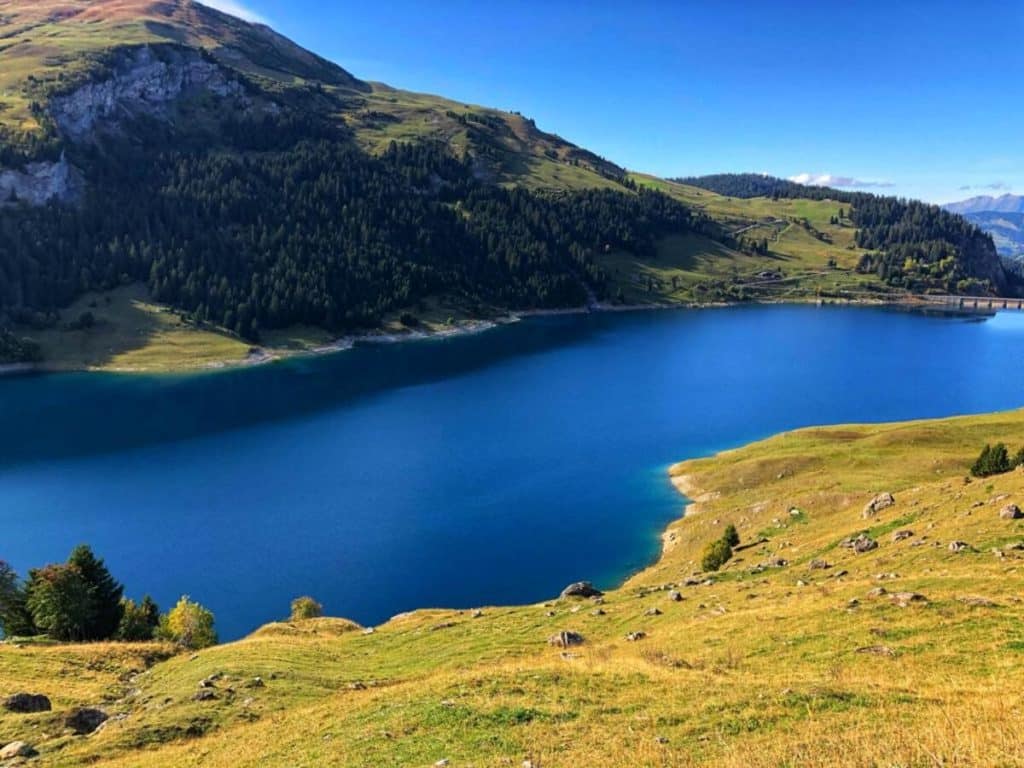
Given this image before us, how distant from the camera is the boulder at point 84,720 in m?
21.8

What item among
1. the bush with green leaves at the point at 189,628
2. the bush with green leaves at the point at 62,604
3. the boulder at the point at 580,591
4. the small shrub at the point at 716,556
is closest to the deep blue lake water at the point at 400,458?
the bush with green leaves at the point at 189,628

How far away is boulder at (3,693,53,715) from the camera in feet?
77.0

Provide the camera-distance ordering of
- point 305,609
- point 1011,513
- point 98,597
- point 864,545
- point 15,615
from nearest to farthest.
→ 1. point 1011,513
2. point 864,545
3. point 98,597
4. point 15,615
5. point 305,609

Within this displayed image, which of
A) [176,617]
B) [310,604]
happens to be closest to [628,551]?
[310,604]

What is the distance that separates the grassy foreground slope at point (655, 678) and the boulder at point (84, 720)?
0.62 metres

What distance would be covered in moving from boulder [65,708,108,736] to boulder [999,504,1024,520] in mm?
40543

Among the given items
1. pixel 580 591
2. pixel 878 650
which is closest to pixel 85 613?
pixel 580 591

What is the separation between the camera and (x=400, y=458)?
9662cm

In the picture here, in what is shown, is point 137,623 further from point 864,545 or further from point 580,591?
point 864,545

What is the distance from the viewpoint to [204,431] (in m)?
112

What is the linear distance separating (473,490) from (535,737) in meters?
67.0

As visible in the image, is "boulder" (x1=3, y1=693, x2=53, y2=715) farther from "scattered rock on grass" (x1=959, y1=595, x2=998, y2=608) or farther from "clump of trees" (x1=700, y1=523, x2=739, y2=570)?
"clump of trees" (x1=700, y1=523, x2=739, y2=570)

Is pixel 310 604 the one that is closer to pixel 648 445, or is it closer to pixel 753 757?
pixel 753 757

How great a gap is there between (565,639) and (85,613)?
3116cm
